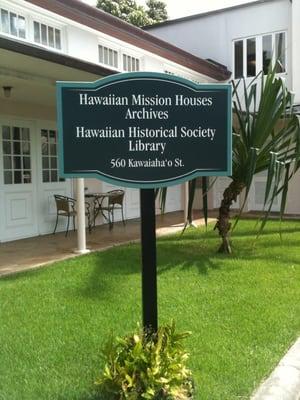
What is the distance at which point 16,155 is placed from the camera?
10039mm

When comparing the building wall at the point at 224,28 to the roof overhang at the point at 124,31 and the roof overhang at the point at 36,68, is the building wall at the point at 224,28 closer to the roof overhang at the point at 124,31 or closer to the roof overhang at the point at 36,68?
the roof overhang at the point at 124,31

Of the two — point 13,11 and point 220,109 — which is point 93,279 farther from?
point 13,11

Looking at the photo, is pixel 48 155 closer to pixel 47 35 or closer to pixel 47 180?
pixel 47 180

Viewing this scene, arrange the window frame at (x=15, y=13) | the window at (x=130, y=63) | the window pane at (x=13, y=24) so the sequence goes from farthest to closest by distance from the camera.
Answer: the window at (x=130, y=63)
the window pane at (x=13, y=24)
the window frame at (x=15, y=13)

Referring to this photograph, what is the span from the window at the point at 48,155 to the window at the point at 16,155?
1.55 ft

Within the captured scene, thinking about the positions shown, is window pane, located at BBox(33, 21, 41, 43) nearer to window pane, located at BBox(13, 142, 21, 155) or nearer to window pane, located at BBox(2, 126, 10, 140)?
window pane, located at BBox(2, 126, 10, 140)

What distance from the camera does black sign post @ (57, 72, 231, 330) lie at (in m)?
3.18

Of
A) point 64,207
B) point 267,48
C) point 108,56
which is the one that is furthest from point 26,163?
point 267,48

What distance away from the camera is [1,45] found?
554 centimetres

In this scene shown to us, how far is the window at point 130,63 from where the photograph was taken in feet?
40.8

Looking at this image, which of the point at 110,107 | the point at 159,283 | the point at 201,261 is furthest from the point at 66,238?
the point at 110,107

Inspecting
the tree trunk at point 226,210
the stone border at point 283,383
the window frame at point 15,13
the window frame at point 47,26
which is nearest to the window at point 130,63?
the window frame at point 47,26

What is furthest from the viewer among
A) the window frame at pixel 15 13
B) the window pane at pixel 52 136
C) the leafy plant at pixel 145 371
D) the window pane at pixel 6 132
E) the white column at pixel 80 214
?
the window pane at pixel 52 136

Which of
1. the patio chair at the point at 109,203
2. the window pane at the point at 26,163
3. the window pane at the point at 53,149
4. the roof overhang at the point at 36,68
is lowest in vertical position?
the patio chair at the point at 109,203
